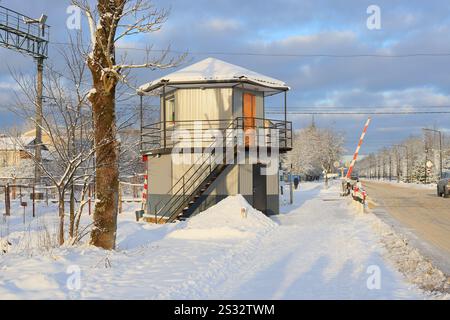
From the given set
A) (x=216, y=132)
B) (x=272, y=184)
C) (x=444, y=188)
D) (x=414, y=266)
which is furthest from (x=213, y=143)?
(x=444, y=188)

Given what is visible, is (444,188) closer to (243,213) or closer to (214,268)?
(243,213)

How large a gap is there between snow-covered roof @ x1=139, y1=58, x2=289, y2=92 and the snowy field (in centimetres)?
759

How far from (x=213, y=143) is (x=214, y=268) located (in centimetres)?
1175

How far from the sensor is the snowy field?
7000 mm

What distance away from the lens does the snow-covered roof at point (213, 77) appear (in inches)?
781

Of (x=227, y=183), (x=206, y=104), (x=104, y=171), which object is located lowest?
(x=227, y=183)

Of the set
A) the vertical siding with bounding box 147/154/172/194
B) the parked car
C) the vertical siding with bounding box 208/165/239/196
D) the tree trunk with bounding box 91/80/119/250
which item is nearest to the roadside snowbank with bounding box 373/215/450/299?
the tree trunk with bounding box 91/80/119/250

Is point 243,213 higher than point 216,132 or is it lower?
lower

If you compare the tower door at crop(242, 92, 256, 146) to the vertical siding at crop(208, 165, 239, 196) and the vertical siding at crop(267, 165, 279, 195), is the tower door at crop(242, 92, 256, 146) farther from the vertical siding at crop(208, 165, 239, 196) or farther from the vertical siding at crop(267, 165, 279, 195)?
the vertical siding at crop(267, 165, 279, 195)

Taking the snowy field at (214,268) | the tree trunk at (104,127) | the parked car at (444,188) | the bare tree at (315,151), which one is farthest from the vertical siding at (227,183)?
the bare tree at (315,151)

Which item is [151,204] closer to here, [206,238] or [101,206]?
[206,238]

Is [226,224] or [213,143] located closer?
[226,224]

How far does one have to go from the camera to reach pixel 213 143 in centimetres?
2028
